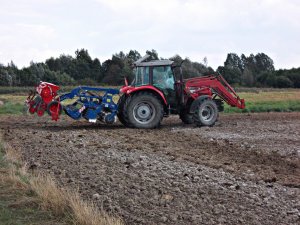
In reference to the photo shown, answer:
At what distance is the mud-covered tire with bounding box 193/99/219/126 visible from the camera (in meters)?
16.0

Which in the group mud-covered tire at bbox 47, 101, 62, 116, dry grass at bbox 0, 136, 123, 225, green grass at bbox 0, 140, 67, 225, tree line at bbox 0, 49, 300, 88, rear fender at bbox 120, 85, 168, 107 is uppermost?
tree line at bbox 0, 49, 300, 88

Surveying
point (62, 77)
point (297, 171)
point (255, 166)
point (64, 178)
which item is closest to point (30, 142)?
point (64, 178)

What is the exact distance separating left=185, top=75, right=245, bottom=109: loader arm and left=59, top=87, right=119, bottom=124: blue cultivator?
8.93ft

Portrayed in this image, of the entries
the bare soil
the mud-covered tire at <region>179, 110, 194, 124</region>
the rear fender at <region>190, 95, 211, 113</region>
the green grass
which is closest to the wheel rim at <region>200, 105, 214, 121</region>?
the rear fender at <region>190, 95, 211, 113</region>

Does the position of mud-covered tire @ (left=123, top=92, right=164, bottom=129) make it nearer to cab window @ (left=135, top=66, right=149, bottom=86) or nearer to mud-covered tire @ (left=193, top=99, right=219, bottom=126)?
cab window @ (left=135, top=66, right=149, bottom=86)

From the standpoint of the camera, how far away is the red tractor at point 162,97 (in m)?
15.4

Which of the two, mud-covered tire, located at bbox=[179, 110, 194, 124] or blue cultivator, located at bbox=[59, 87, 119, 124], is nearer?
blue cultivator, located at bbox=[59, 87, 119, 124]

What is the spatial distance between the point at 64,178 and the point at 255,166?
11.1 feet

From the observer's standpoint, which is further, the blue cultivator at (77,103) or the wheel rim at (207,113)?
the wheel rim at (207,113)

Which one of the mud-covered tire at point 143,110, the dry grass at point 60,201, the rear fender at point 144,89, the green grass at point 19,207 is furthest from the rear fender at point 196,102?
the green grass at point 19,207

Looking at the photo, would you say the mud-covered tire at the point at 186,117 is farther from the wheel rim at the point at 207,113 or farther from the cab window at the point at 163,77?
the cab window at the point at 163,77

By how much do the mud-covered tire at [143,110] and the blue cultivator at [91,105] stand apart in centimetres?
45

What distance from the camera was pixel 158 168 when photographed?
27.0 feet

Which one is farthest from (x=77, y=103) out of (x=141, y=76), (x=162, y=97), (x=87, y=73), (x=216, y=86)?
(x=87, y=73)
